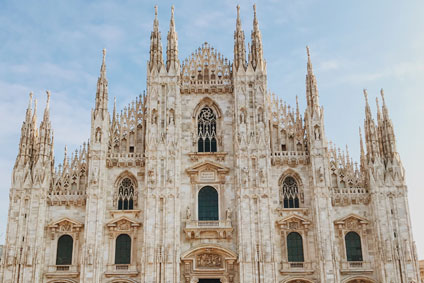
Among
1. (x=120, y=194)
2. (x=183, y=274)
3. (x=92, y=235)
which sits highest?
(x=120, y=194)

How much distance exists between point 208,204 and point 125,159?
18.9ft

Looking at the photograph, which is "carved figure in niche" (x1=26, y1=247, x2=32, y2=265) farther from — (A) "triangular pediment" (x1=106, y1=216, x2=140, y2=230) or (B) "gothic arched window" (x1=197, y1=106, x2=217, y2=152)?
(B) "gothic arched window" (x1=197, y1=106, x2=217, y2=152)

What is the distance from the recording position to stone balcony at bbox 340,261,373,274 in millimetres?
29250

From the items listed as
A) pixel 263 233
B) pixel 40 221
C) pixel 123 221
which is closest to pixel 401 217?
pixel 263 233

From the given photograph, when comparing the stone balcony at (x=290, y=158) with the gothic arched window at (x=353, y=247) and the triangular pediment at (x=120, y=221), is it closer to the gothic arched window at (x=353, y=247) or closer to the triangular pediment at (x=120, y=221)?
the gothic arched window at (x=353, y=247)

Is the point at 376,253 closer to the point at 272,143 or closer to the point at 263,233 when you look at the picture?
the point at 263,233

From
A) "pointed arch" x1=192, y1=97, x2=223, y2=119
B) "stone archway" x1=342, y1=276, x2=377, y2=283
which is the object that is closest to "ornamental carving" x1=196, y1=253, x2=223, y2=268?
"stone archway" x1=342, y1=276, x2=377, y2=283

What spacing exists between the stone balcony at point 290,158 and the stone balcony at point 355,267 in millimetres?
6331

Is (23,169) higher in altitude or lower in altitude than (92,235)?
higher

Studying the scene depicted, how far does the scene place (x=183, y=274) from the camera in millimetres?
29438

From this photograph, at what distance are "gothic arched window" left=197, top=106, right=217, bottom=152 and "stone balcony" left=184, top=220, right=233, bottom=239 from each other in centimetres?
474

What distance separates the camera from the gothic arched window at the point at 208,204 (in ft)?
101

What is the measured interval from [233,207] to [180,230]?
3.40 metres

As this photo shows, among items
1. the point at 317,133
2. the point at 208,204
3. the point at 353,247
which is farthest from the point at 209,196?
the point at 353,247
